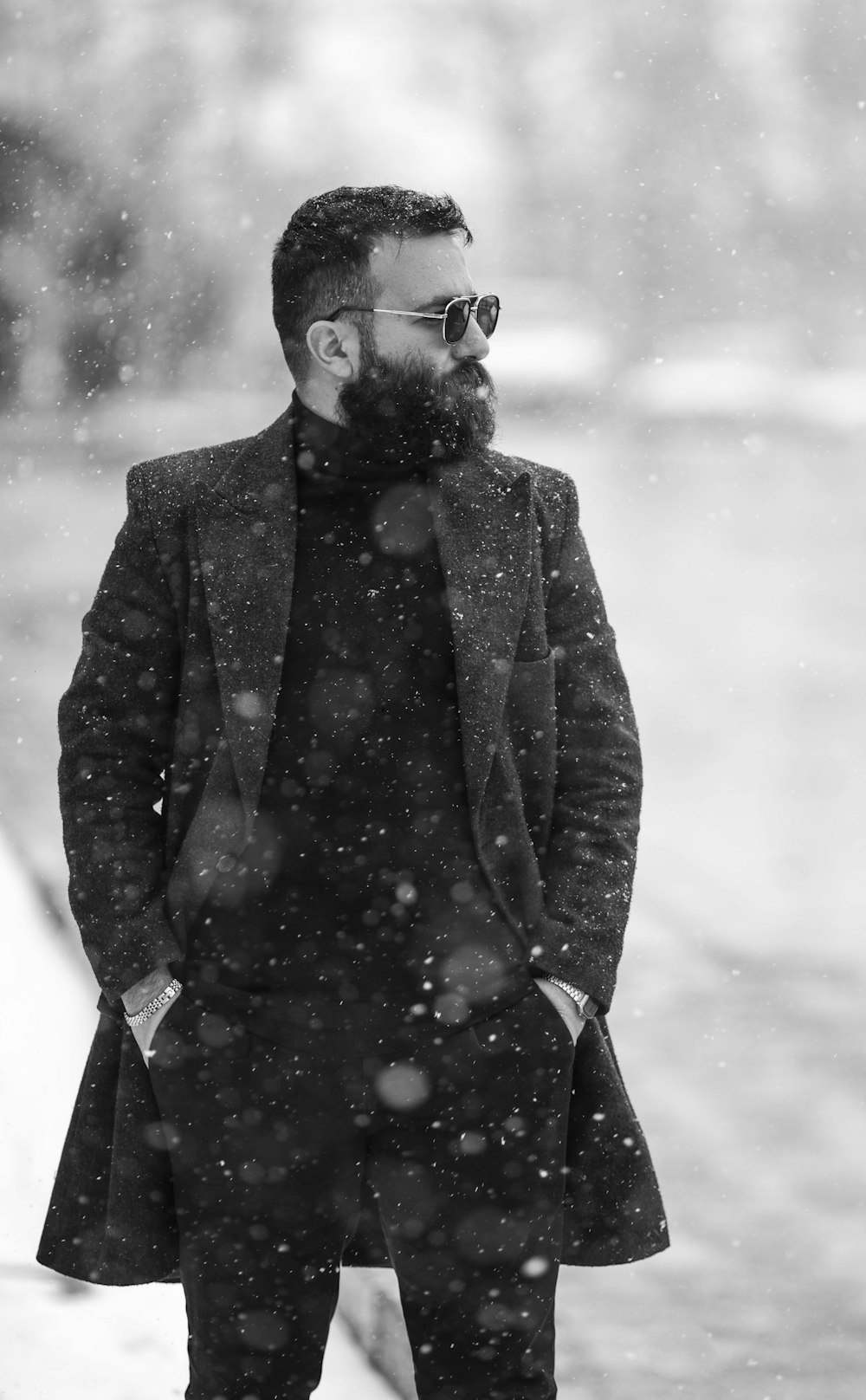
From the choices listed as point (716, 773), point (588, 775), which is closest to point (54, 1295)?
point (588, 775)

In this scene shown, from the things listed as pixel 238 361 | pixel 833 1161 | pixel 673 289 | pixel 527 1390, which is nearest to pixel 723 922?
pixel 833 1161

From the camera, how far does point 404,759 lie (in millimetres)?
1782

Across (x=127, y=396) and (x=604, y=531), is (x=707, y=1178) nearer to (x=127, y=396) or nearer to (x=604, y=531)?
(x=604, y=531)

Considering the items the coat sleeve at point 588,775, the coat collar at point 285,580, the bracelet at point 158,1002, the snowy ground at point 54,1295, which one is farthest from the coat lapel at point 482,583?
the snowy ground at point 54,1295

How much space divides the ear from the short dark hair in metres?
0.02

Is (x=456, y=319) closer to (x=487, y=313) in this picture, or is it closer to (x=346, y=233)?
(x=487, y=313)

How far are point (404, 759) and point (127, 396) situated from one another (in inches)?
95.9

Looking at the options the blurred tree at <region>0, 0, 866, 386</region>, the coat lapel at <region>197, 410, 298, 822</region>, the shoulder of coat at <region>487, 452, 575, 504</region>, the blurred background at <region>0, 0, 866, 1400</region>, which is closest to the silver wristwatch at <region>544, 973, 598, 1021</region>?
the coat lapel at <region>197, 410, 298, 822</region>

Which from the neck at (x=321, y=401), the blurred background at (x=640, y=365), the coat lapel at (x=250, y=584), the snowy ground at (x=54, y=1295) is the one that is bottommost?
the snowy ground at (x=54, y=1295)

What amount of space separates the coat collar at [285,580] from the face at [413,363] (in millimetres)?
91

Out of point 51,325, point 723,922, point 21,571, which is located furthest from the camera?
point 723,922

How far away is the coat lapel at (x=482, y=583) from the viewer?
5.74 feet

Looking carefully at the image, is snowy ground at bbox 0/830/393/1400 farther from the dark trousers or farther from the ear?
the ear

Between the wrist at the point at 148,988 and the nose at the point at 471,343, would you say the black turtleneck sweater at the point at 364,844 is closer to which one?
the wrist at the point at 148,988
